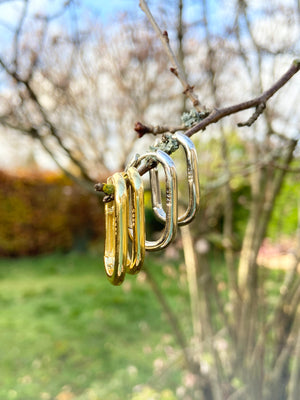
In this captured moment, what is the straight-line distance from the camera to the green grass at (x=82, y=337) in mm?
3404

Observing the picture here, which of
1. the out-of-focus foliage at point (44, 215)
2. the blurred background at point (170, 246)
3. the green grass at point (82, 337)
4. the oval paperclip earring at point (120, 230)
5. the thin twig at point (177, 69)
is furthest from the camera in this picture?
the out-of-focus foliage at point (44, 215)

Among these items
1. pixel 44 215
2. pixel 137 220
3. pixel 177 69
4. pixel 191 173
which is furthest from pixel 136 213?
pixel 44 215

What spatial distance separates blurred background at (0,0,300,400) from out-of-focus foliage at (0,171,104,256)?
168 centimetres

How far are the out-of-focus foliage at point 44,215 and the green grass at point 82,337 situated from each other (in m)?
1.54

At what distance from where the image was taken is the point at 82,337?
438 centimetres

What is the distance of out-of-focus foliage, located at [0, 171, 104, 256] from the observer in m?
8.18

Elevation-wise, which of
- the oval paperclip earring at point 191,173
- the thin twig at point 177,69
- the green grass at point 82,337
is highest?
the green grass at point 82,337

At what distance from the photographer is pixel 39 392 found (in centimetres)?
334

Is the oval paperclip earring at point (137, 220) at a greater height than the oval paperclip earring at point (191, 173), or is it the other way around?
the oval paperclip earring at point (191, 173)

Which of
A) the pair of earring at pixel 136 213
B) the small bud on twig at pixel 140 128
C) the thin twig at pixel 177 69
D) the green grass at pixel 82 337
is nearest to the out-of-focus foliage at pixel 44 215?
the green grass at pixel 82 337

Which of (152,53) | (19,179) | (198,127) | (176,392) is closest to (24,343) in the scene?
(176,392)

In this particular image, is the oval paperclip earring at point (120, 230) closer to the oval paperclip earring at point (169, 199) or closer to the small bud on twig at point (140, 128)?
the oval paperclip earring at point (169, 199)

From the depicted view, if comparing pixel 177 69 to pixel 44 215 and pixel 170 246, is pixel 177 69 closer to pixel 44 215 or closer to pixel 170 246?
pixel 170 246

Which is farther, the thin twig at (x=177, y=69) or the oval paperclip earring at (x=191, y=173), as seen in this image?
the thin twig at (x=177, y=69)
